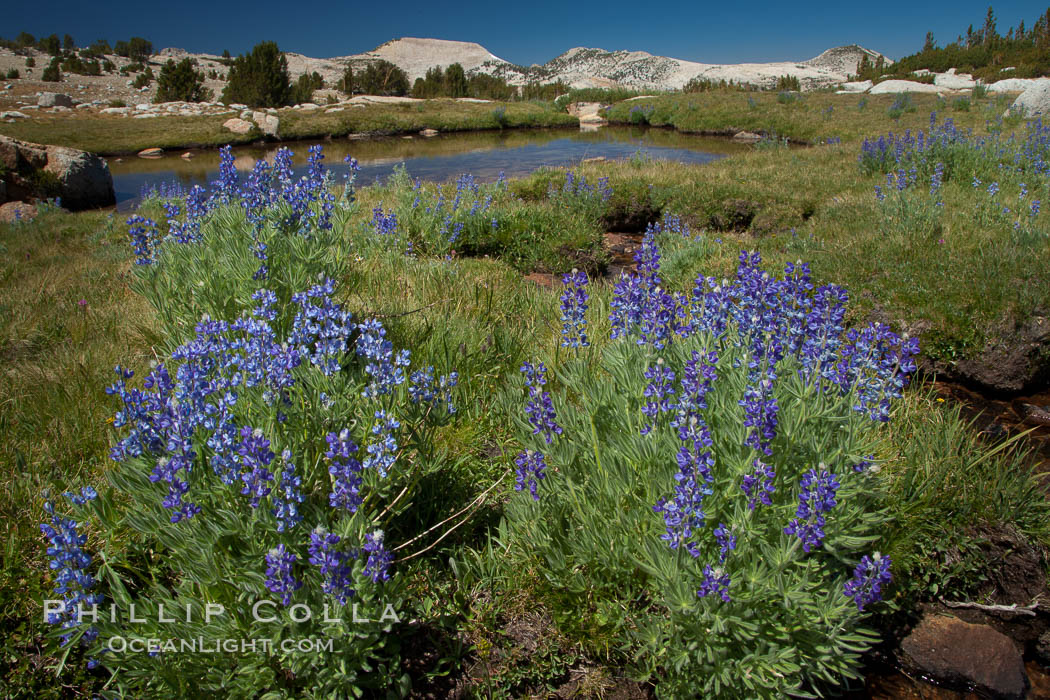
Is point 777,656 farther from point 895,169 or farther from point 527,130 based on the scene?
point 527,130

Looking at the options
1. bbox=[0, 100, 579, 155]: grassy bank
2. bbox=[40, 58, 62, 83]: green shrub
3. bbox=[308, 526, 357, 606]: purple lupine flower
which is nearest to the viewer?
Result: bbox=[308, 526, 357, 606]: purple lupine flower

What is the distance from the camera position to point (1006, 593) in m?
3.11

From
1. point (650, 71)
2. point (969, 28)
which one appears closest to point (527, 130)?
point (969, 28)

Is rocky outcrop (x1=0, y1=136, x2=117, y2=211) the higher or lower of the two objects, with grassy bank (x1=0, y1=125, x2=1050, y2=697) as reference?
higher

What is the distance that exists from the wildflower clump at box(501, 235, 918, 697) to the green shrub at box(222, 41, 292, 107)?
4397 centimetres

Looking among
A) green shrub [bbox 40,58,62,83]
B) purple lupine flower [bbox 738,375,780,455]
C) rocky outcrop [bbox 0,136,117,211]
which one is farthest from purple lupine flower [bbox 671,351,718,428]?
green shrub [bbox 40,58,62,83]

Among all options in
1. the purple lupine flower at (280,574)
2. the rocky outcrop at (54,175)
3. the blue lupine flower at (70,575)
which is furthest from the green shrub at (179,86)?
the purple lupine flower at (280,574)

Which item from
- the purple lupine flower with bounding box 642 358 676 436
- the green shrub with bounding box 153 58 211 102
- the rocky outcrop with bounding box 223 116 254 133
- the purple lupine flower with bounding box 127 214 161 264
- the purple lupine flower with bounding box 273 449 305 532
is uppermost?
the green shrub with bounding box 153 58 211 102

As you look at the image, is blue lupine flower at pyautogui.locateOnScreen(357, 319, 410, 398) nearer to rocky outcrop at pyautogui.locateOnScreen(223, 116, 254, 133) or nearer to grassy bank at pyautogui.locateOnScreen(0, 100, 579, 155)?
grassy bank at pyautogui.locateOnScreen(0, 100, 579, 155)

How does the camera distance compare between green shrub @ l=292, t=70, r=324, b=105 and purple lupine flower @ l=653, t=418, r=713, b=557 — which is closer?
purple lupine flower @ l=653, t=418, r=713, b=557

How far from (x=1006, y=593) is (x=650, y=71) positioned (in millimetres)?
110424

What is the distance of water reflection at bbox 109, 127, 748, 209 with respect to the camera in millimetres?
17812

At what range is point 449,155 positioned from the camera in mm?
22984

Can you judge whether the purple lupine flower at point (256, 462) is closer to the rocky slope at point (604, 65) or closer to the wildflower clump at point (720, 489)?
the wildflower clump at point (720, 489)
